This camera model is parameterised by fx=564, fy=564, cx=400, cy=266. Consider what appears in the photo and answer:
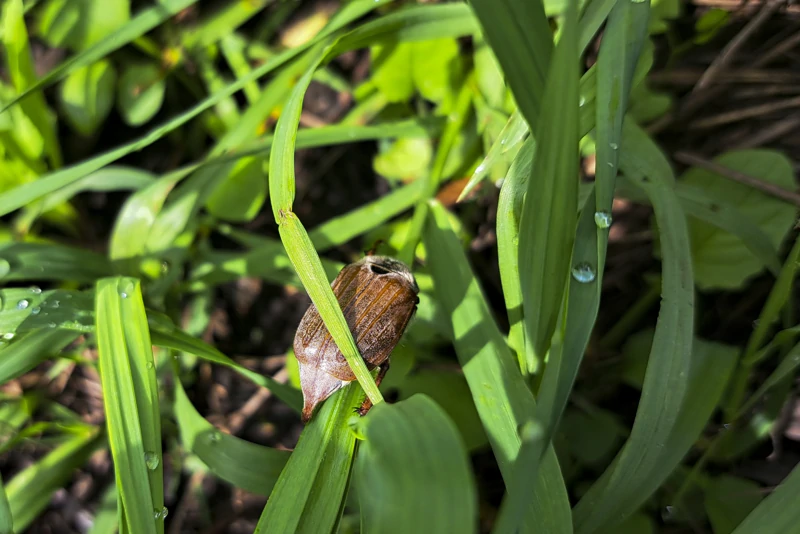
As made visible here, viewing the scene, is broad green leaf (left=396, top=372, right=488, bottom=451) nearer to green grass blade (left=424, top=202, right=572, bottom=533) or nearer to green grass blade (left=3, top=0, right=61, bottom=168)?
green grass blade (left=424, top=202, right=572, bottom=533)

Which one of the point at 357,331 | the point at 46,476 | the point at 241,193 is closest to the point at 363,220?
the point at 241,193

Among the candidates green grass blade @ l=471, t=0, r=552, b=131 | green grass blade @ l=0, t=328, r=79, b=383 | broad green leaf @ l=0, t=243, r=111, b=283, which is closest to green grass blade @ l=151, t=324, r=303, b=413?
green grass blade @ l=0, t=328, r=79, b=383

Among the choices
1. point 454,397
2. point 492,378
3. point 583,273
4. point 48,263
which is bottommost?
point 454,397

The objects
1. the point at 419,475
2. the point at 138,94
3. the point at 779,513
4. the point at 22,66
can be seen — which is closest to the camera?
the point at 419,475

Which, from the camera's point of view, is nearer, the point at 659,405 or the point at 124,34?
the point at 659,405

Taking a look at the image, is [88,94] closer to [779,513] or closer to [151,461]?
[151,461]

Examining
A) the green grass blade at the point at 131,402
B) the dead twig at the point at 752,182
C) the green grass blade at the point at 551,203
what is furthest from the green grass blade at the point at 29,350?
the dead twig at the point at 752,182

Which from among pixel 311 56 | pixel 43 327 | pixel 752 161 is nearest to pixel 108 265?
pixel 43 327
